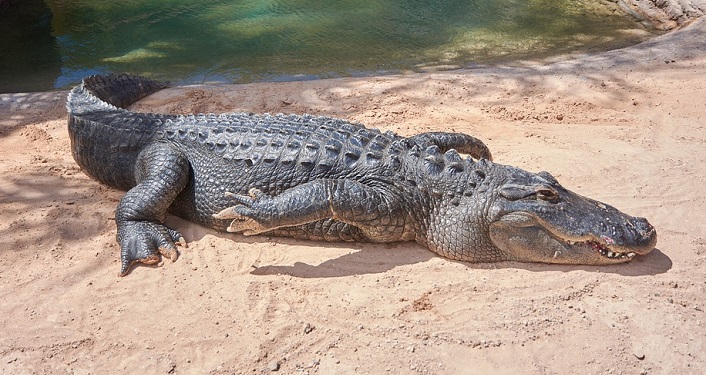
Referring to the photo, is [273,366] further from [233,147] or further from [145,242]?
[233,147]

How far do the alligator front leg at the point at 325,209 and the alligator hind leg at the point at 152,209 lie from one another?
0.65 metres

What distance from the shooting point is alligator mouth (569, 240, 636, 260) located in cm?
350

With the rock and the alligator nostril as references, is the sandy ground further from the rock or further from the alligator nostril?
the alligator nostril

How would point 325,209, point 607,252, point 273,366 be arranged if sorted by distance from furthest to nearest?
1. point 325,209
2. point 607,252
3. point 273,366

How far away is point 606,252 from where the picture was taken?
11.5 ft

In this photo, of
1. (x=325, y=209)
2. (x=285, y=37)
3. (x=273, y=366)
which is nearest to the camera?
(x=273, y=366)

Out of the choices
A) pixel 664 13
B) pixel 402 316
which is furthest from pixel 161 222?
pixel 664 13

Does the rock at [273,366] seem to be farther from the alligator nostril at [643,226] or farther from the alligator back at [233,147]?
the alligator nostril at [643,226]

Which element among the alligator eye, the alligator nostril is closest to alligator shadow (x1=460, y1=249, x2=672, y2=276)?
the alligator nostril

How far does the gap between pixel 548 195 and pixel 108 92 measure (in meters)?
5.35

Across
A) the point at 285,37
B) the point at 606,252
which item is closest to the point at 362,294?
the point at 606,252

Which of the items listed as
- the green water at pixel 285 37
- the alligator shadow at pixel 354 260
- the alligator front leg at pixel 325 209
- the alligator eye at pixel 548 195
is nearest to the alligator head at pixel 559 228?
the alligator eye at pixel 548 195

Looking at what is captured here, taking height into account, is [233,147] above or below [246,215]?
above

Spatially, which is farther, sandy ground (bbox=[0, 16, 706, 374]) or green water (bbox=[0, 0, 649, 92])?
green water (bbox=[0, 0, 649, 92])
